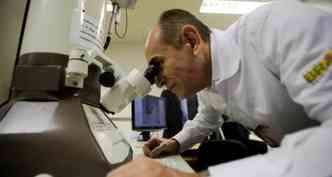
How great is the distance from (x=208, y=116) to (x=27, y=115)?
1051 mm

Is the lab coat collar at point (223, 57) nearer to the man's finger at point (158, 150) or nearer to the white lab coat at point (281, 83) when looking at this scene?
the white lab coat at point (281, 83)

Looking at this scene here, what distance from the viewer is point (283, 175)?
1.63ft

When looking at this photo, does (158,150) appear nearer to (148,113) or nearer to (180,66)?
(180,66)

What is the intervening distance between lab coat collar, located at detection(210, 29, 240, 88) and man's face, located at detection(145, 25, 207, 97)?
0.23 ft

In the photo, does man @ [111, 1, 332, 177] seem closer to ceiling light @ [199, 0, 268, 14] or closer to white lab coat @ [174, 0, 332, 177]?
white lab coat @ [174, 0, 332, 177]

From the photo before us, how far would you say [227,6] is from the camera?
14.8 ft

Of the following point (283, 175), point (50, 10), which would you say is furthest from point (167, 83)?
point (283, 175)

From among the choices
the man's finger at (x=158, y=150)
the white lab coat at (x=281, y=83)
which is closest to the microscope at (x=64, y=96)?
the white lab coat at (x=281, y=83)

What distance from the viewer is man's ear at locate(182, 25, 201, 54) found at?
48.1 inches

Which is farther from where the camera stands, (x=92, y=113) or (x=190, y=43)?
(x=190, y=43)

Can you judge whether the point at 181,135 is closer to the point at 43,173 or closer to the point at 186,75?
the point at 186,75

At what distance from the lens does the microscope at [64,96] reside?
0.83 meters

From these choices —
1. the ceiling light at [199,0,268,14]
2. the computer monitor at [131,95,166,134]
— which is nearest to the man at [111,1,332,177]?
the computer monitor at [131,95,166,134]

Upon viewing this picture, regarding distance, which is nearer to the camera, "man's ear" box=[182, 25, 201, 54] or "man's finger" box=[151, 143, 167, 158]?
"man's ear" box=[182, 25, 201, 54]
